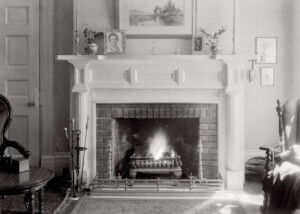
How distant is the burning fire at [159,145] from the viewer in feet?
14.9

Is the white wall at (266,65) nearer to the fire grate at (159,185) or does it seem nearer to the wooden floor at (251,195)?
the wooden floor at (251,195)

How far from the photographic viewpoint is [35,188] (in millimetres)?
2760

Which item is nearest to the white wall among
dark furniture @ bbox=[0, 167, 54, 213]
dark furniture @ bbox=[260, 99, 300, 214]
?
dark furniture @ bbox=[260, 99, 300, 214]

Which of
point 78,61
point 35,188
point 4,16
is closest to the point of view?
point 35,188

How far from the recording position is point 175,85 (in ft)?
13.8

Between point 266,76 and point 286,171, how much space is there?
2.25m

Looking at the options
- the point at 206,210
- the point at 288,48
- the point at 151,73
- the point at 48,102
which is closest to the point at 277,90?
the point at 288,48

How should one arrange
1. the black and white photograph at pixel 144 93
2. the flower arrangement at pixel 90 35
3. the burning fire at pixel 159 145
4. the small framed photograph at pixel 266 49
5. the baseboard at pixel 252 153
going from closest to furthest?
the black and white photograph at pixel 144 93
the flower arrangement at pixel 90 35
the burning fire at pixel 159 145
the small framed photograph at pixel 266 49
the baseboard at pixel 252 153

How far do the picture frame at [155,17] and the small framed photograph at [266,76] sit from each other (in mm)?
1196

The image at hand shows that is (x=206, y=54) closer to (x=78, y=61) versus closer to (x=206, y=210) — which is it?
(x=78, y=61)

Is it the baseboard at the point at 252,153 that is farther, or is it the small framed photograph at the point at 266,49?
the baseboard at the point at 252,153

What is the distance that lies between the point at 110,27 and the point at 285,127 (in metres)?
2.19

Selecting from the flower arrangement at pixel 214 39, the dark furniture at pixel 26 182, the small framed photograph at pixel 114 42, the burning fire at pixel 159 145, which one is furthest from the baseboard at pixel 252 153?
the dark furniture at pixel 26 182

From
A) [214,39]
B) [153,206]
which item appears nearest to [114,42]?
[214,39]
